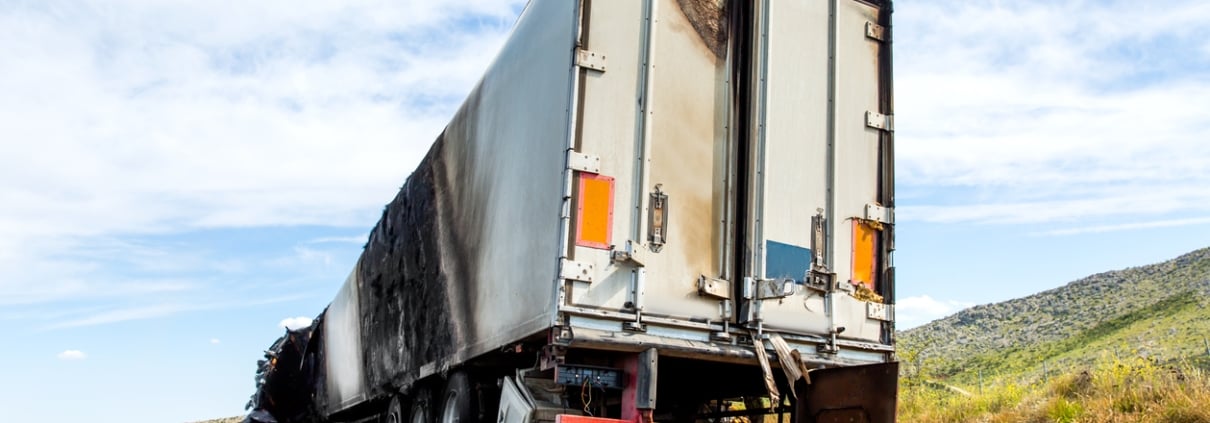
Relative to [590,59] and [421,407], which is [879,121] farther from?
[421,407]

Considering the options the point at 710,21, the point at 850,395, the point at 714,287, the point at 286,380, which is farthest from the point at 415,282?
the point at 286,380

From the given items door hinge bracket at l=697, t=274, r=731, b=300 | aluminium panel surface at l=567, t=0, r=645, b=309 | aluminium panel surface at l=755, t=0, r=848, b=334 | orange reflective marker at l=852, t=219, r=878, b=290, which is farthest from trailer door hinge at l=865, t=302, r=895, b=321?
aluminium panel surface at l=567, t=0, r=645, b=309

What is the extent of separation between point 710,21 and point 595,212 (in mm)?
1642

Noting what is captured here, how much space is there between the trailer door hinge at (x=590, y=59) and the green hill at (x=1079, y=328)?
14.2 m

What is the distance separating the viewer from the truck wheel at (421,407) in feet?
27.2

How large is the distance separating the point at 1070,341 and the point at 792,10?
75.4 ft

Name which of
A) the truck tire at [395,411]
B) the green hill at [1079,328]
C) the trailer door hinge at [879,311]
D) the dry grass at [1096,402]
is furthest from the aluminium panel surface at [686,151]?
the green hill at [1079,328]

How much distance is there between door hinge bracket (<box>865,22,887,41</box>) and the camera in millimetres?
7344

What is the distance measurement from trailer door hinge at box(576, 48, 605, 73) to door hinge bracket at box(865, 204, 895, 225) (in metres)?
2.07

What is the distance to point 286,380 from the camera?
1582cm

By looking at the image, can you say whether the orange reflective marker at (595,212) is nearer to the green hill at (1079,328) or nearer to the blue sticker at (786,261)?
the blue sticker at (786,261)

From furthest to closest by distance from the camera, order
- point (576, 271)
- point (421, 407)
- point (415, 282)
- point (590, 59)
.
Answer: point (415, 282), point (421, 407), point (590, 59), point (576, 271)

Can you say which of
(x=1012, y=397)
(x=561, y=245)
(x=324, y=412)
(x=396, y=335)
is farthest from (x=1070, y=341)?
(x=561, y=245)

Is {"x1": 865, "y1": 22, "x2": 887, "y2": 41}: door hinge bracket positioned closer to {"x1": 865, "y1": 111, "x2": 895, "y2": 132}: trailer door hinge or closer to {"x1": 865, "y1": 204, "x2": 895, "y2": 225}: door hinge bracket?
{"x1": 865, "y1": 111, "x2": 895, "y2": 132}: trailer door hinge
